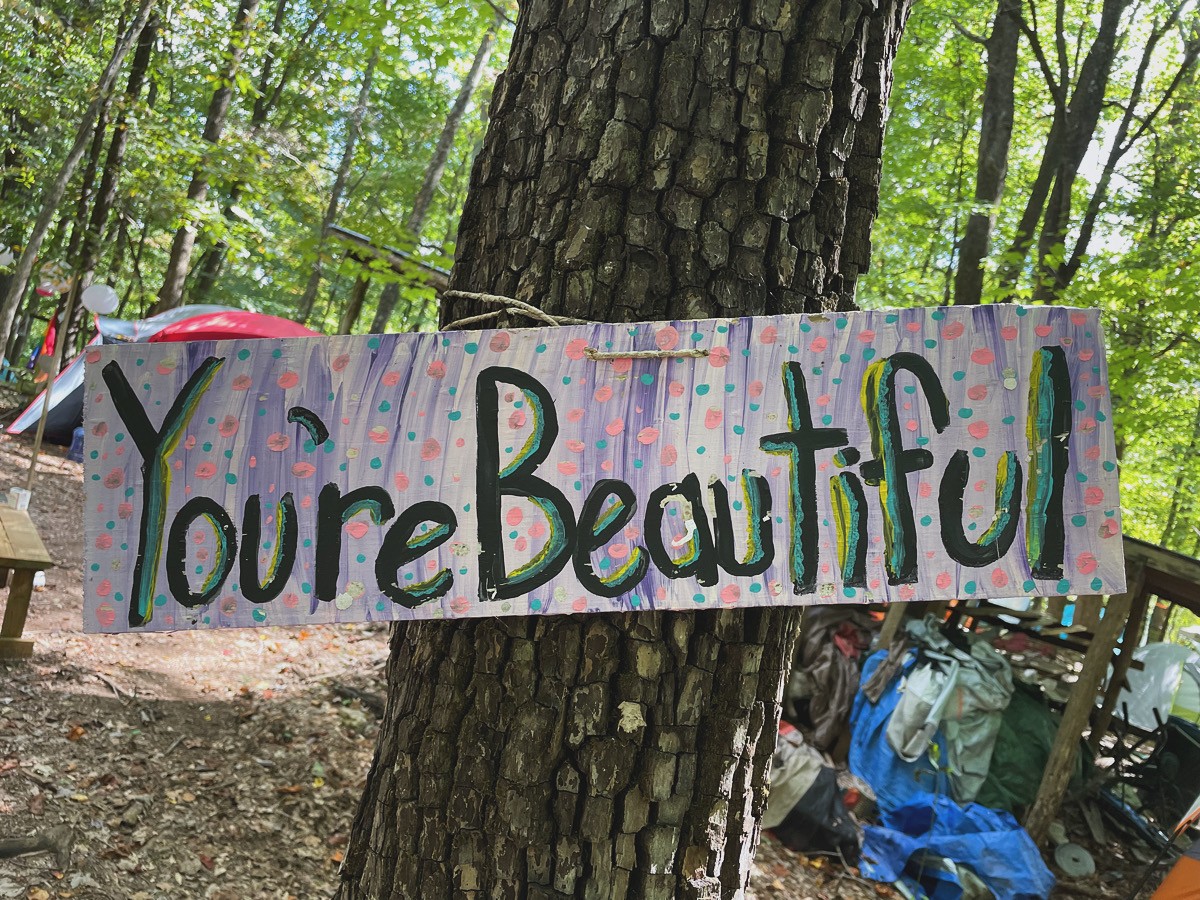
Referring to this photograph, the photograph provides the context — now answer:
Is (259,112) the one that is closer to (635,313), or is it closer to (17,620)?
(17,620)

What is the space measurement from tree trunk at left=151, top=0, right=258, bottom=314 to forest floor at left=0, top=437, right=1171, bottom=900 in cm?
570

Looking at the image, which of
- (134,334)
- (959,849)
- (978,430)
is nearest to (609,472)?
(978,430)

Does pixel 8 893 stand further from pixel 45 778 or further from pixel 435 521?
pixel 435 521

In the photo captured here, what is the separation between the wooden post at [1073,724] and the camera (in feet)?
19.0

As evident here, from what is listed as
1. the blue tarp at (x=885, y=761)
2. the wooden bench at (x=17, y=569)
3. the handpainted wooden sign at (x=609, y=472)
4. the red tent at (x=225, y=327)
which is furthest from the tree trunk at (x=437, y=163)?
the handpainted wooden sign at (x=609, y=472)

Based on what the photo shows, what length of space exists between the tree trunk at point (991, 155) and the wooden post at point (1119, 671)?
2.85m

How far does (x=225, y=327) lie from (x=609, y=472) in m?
10.3

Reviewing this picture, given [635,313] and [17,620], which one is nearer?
[635,313]

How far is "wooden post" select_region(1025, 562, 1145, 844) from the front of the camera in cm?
579

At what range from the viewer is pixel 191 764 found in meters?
3.46

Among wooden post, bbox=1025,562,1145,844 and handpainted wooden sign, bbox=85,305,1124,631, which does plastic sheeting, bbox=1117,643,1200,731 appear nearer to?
wooden post, bbox=1025,562,1145,844

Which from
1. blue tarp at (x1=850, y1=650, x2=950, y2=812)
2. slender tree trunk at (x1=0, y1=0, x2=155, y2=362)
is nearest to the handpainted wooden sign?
blue tarp at (x1=850, y1=650, x2=950, y2=812)

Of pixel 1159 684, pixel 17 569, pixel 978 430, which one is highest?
pixel 978 430

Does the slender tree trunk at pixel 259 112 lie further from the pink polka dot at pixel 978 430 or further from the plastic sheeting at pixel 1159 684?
the pink polka dot at pixel 978 430
